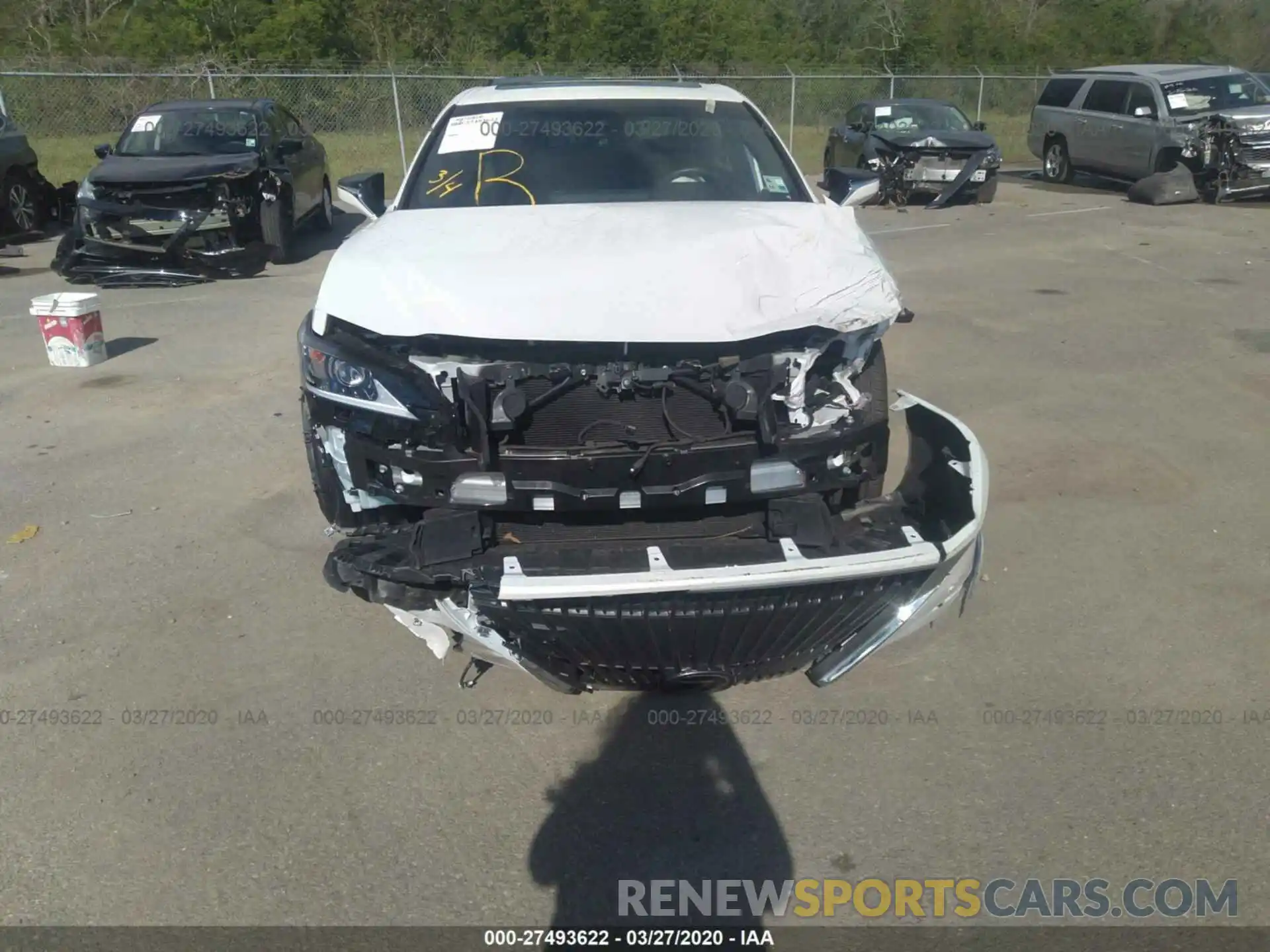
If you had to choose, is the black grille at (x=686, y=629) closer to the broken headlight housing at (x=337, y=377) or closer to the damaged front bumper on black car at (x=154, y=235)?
the broken headlight housing at (x=337, y=377)

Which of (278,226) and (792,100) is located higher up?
(792,100)

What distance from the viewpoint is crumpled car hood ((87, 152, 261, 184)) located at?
9.80m

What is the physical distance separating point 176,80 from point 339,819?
2032cm

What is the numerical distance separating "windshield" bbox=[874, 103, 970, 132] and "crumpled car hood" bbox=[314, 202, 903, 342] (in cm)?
1304

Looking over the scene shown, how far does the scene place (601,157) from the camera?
488 centimetres

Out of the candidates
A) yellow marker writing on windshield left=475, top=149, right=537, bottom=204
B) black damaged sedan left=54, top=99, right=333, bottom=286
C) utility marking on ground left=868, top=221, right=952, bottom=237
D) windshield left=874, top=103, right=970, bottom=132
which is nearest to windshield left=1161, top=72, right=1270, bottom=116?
windshield left=874, top=103, right=970, bottom=132

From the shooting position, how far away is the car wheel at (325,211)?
43.1 ft

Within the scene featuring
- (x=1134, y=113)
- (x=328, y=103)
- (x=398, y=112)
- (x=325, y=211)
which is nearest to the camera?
(x=325, y=211)

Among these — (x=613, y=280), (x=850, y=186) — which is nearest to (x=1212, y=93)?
(x=850, y=186)

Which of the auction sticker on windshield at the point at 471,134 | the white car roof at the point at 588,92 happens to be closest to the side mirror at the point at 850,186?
the white car roof at the point at 588,92

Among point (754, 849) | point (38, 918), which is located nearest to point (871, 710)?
point (754, 849)

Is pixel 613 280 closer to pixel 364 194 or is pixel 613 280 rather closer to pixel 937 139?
pixel 364 194

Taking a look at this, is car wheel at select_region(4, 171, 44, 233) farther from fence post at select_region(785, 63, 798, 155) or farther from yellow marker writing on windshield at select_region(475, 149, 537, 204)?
fence post at select_region(785, 63, 798, 155)

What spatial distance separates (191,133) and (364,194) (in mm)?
6872
